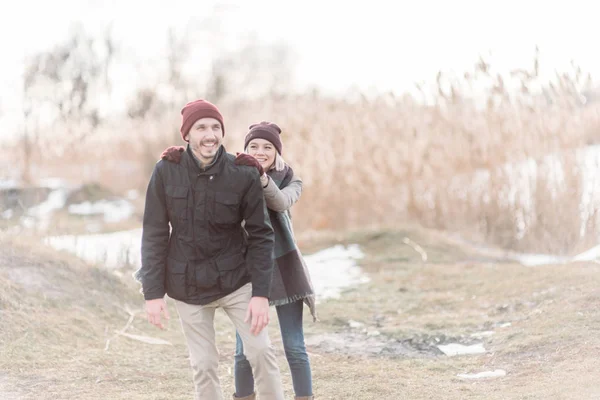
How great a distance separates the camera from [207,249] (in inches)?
130

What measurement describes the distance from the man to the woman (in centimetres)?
34

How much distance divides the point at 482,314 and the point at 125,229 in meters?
6.81

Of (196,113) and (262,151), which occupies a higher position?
(196,113)

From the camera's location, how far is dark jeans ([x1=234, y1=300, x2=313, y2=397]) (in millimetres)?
3744

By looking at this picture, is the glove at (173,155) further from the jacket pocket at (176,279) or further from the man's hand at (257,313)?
the man's hand at (257,313)

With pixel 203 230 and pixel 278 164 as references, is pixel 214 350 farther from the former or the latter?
pixel 278 164

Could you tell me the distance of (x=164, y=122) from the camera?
1576cm

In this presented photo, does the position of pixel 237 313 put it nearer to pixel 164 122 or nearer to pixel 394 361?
pixel 394 361

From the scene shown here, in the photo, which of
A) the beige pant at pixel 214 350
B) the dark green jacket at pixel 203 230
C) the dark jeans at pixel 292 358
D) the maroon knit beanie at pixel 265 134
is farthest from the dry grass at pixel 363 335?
the maroon knit beanie at pixel 265 134

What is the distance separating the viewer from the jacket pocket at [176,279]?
3301mm

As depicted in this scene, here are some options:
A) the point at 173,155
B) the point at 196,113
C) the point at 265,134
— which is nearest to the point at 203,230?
the point at 173,155

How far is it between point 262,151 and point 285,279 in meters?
0.60

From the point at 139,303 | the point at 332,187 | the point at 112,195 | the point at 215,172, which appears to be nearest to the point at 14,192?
the point at 112,195

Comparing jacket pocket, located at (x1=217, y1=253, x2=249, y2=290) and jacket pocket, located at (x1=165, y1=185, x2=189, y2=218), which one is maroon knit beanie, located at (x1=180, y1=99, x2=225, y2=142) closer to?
jacket pocket, located at (x1=165, y1=185, x2=189, y2=218)
